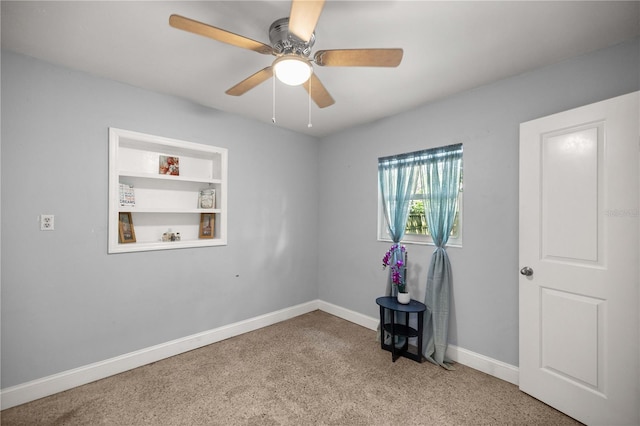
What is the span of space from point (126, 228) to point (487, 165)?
3342 millimetres

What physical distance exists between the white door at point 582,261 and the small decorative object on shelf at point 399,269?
960 mm

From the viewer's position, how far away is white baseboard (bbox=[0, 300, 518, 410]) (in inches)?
78.6

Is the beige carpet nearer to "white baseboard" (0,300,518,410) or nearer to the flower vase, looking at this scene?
"white baseboard" (0,300,518,410)

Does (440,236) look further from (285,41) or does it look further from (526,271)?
(285,41)

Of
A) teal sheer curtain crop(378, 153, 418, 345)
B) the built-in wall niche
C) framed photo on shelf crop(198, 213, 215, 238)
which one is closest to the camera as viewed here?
the built-in wall niche

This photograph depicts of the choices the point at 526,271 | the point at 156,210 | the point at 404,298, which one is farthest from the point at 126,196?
the point at 526,271

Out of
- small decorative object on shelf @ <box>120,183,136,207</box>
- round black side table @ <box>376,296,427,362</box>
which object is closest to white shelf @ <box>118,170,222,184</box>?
small decorative object on shelf @ <box>120,183,136,207</box>

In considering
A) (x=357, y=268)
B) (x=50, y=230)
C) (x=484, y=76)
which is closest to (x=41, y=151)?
Answer: (x=50, y=230)

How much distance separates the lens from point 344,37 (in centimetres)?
178

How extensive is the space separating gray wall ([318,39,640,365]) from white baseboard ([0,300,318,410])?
5.02ft

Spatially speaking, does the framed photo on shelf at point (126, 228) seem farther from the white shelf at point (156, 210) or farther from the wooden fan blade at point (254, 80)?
the wooden fan blade at point (254, 80)

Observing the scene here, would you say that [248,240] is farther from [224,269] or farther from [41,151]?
[41,151]

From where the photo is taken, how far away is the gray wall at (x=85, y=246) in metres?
1.98

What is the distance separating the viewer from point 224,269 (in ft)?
10.1
